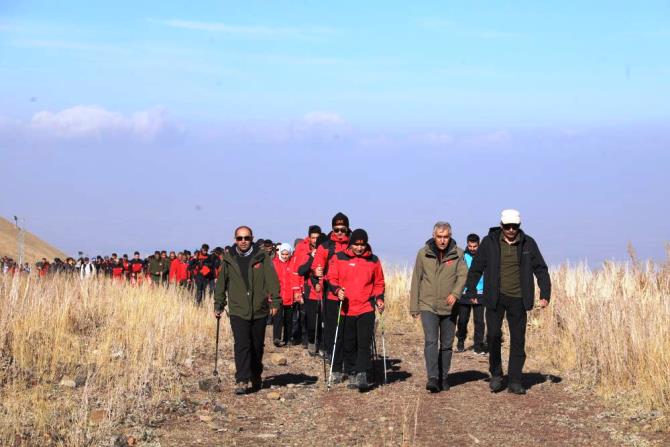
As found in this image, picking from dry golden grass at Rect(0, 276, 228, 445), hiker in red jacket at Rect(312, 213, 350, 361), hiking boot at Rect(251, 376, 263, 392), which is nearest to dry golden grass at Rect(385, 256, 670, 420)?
hiker in red jacket at Rect(312, 213, 350, 361)

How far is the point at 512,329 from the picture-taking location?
1262 cm

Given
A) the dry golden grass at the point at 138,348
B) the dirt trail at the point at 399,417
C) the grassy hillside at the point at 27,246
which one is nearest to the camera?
the dirt trail at the point at 399,417

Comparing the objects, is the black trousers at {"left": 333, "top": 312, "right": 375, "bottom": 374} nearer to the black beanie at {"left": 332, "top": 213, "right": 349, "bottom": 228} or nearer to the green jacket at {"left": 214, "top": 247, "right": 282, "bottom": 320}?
the green jacket at {"left": 214, "top": 247, "right": 282, "bottom": 320}

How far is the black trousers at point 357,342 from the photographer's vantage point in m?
13.2

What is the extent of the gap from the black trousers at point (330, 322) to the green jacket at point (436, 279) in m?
1.51

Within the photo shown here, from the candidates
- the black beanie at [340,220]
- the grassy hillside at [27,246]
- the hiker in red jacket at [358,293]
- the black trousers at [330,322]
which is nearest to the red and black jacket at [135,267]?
the black trousers at [330,322]

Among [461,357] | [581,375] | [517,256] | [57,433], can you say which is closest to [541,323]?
[461,357]

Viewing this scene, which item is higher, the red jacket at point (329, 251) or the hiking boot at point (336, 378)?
the red jacket at point (329, 251)

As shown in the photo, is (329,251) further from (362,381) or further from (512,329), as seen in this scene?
(512,329)

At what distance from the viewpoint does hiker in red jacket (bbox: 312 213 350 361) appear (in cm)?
1400

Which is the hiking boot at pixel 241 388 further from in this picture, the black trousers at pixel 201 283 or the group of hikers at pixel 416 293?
the black trousers at pixel 201 283

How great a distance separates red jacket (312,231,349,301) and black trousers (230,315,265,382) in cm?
139

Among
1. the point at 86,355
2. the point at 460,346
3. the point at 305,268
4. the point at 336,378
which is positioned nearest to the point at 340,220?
the point at 336,378

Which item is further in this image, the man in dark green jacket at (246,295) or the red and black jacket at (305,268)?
the red and black jacket at (305,268)
